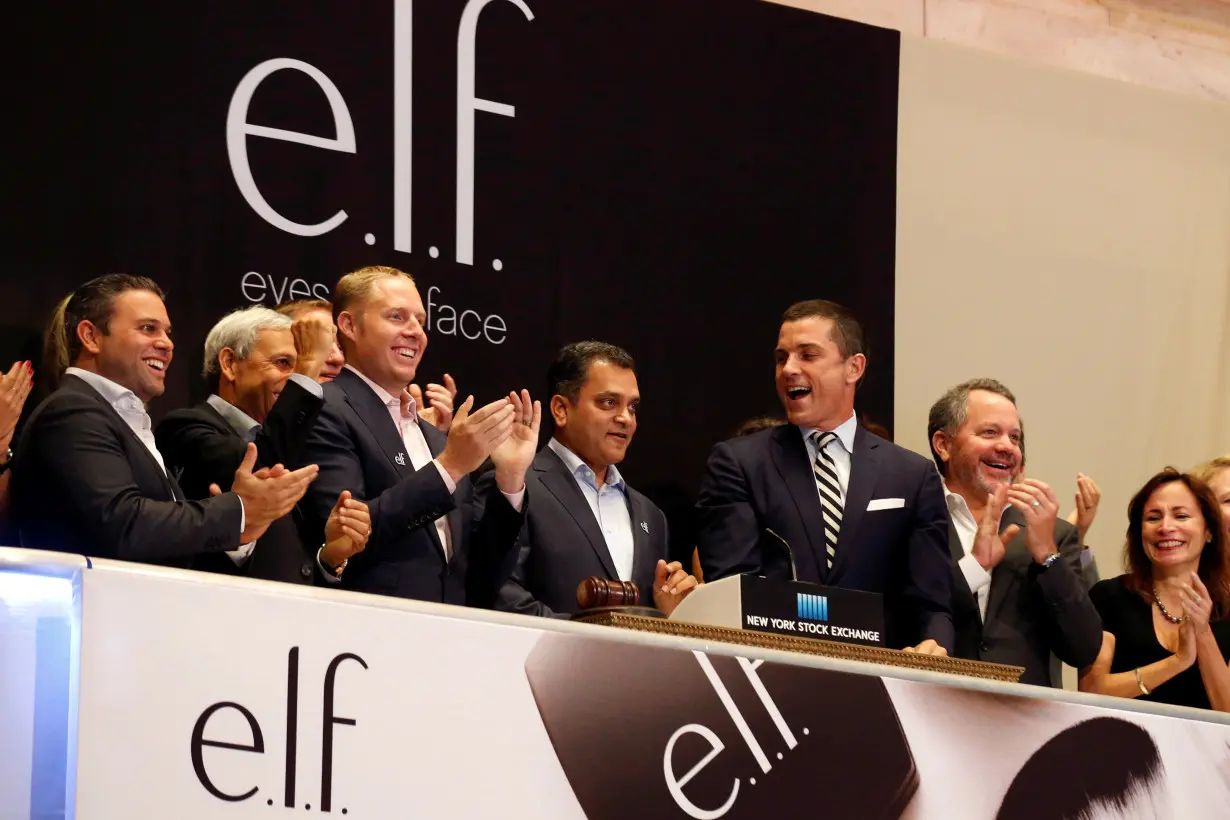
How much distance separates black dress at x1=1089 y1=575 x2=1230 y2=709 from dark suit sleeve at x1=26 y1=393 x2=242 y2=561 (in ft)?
7.57

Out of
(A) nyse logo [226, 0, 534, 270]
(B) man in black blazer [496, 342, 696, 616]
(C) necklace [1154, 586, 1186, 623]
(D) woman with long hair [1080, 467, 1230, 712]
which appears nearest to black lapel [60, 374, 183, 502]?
(B) man in black blazer [496, 342, 696, 616]

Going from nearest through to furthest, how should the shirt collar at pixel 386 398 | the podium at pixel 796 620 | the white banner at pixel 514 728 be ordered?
1. the white banner at pixel 514 728
2. the podium at pixel 796 620
3. the shirt collar at pixel 386 398

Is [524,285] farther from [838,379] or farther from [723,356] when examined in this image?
[838,379]

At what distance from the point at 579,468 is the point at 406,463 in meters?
0.68

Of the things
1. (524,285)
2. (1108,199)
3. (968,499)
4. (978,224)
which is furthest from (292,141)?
(1108,199)

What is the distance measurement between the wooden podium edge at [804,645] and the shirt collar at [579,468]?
49.6 inches

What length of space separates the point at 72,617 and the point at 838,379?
247cm

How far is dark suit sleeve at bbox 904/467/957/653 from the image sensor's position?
150 inches

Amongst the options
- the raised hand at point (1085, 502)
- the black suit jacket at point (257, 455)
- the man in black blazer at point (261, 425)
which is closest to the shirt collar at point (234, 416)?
the man in black blazer at point (261, 425)

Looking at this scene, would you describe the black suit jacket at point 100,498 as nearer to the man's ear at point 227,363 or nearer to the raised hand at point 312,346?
the raised hand at point 312,346

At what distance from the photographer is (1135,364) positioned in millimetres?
6238

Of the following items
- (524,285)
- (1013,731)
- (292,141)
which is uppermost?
(292,141)

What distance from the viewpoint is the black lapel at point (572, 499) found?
4.01 meters

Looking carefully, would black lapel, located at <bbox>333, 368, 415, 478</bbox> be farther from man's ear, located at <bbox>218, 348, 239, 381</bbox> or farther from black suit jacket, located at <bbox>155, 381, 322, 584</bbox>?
man's ear, located at <bbox>218, 348, 239, 381</bbox>
